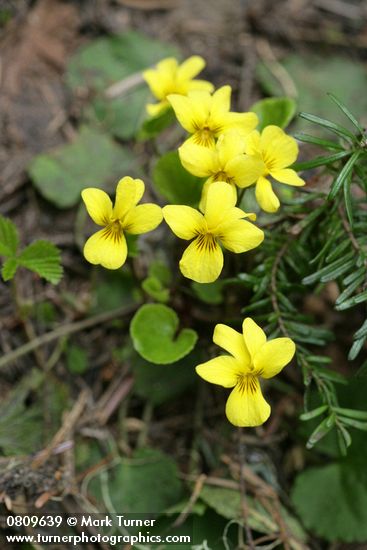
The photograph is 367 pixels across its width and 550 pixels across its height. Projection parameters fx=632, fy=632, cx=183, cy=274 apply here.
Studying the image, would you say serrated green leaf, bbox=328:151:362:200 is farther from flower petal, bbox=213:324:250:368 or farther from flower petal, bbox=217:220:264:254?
flower petal, bbox=213:324:250:368

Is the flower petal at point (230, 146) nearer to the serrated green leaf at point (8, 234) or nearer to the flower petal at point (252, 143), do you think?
the flower petal at point (252, 143)

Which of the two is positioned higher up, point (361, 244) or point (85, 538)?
point (361, 244)

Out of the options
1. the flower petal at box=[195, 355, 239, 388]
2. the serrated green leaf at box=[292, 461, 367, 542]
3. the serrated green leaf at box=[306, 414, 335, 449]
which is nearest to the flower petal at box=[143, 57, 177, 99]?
the flower petal at box=[195, 355, 239, 388]

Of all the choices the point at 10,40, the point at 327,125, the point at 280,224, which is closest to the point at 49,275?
the point at 280,224

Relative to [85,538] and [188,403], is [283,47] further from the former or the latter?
[85,538]

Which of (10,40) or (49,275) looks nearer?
(49,275)

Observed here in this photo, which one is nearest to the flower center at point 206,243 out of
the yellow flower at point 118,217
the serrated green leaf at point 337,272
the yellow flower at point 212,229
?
the yellow flower at point 212,229

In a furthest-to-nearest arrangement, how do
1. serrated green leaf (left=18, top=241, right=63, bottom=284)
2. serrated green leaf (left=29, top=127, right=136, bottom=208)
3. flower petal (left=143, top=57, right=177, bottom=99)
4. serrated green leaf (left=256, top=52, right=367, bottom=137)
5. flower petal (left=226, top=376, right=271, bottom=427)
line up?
serrated green leaf (left=256, top=52, right=367, bottom=137) → serrated green leaf (left=29, top=127, right=136, bottom=208) → flower petal (left=143, top=57, right=177, bottom=99) → serrated green leaf (left=18, top=241, right=63, bottom=284) → flower petal (left=226, top=376, right=271, bottom=427)

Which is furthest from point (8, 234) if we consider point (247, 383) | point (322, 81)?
point (322, 81)
